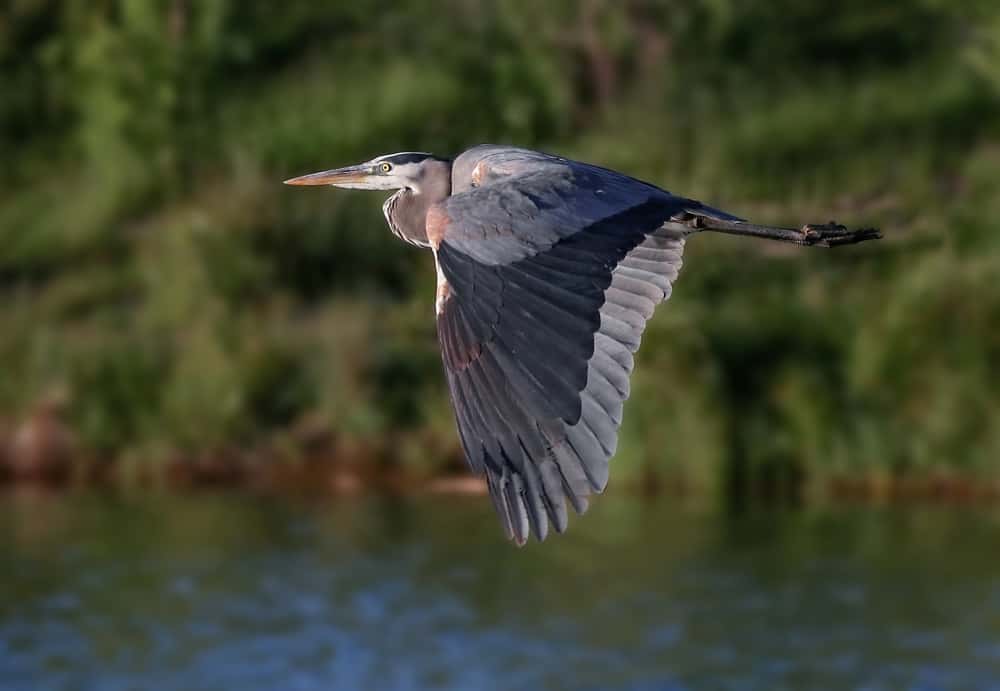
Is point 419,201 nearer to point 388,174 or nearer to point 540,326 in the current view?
point 388,174

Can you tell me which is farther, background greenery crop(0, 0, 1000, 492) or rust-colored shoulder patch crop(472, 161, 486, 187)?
background greenery crop(0, 0, 1000, 492)

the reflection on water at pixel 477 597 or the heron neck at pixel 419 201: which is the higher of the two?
the heron neck at pixel 419 201

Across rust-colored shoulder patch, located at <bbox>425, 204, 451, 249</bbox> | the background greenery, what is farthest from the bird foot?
the background greenery

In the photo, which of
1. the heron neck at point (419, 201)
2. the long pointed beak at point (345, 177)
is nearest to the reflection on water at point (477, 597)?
the long pointed beak at point (345, 177)

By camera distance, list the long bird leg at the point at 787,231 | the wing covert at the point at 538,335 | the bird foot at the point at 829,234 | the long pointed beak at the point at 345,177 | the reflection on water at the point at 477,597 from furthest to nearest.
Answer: the reflection on water at the point at 477,597, the long pointed beak at the point at 345,177, the bird foot at the point at 829,234, the long bird leg at the point at 787,231, the wing covert at the point at 538,335

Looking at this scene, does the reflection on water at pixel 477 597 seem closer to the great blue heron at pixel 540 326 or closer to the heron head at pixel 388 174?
the heron head at pixel 388 174

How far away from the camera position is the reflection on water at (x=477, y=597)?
10.9 metres

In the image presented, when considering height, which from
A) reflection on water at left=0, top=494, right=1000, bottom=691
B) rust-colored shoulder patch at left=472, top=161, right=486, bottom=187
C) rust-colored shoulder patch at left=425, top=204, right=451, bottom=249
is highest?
rust-colored shoulder patch at left=472, top=161, right=486, bottom=187

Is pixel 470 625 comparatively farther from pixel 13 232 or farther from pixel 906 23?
pixel 906 23

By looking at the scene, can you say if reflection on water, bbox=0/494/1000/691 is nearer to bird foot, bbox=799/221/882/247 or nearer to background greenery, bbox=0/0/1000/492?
background greenery, bbox=0/0/1000/492

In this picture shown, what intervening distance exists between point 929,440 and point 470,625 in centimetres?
333

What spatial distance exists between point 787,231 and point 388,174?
4.06 feet

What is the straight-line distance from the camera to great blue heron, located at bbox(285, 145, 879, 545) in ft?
18.1

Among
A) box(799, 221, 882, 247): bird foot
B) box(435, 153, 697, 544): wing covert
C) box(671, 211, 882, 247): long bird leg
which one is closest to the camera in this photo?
box(435, 153, 697, 544): wing covert
